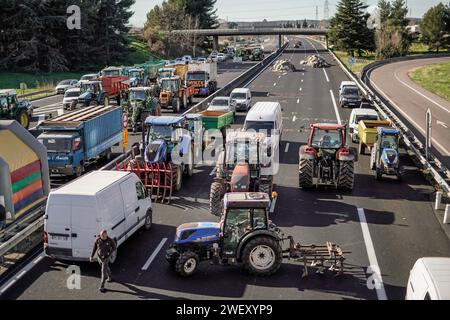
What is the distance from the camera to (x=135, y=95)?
118ft

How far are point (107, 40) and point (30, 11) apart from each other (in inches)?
640

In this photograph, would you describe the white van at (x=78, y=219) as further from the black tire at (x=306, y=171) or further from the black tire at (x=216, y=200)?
the black tire at (x=306, y=171)

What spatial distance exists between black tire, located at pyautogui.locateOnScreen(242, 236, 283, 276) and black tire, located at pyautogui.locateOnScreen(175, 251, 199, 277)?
1302mm

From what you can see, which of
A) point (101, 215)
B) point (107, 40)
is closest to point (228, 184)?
point (101, 215)

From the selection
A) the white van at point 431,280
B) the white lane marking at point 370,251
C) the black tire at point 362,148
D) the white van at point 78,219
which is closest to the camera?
the white van at point 431,280

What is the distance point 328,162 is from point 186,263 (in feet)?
31.8

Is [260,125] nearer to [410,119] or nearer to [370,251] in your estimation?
[370,251]

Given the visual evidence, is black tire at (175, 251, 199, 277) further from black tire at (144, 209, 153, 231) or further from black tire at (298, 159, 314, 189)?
black tire at (298, 159, 314, 189)

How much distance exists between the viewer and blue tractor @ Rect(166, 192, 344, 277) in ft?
44.4

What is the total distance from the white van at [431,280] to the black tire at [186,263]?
5.37 metres

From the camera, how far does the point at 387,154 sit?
22.5 m

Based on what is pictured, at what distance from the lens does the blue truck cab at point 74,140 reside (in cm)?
2256

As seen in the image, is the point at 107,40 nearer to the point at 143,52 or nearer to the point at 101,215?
the point at 143,52

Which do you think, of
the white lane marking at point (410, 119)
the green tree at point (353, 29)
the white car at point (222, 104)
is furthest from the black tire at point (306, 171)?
the green tree at point (353, 29)
